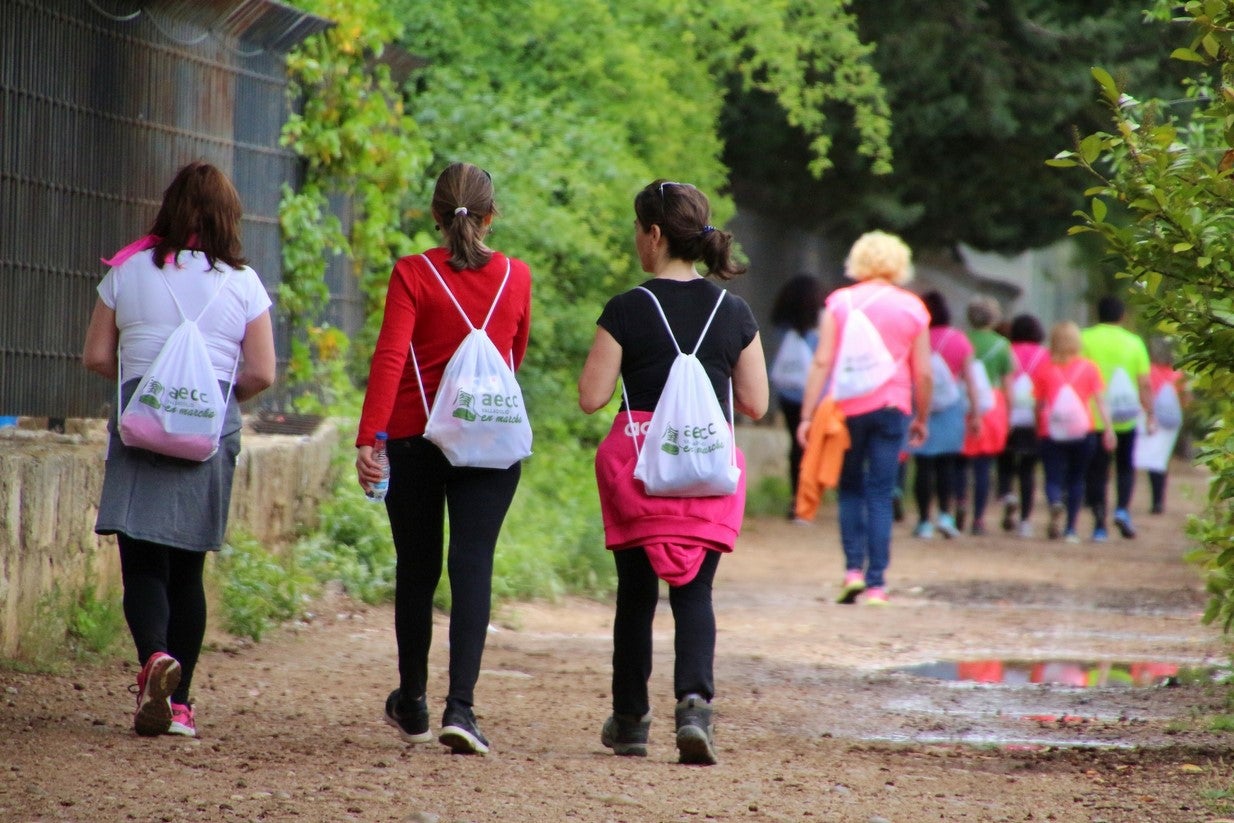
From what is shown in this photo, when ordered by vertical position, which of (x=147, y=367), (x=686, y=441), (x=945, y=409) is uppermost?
(x=945, y=409)

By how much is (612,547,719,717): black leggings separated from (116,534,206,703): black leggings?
3.84 feet

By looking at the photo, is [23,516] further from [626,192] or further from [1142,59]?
[1142,59]

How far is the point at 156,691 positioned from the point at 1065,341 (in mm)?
10763

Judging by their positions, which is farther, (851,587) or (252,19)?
(851,587)

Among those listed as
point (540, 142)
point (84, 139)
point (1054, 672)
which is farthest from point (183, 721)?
point (540, 142)

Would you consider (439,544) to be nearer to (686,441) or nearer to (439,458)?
(439,458)

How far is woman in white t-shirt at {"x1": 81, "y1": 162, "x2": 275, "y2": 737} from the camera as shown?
5176 mm

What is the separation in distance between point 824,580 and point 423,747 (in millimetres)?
6495

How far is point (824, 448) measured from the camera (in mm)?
9695

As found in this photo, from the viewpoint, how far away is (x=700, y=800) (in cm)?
467

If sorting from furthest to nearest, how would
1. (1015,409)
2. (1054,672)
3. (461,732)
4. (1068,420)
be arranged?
(1015,409)
(1068,420)
(1054,672)
(461,732)

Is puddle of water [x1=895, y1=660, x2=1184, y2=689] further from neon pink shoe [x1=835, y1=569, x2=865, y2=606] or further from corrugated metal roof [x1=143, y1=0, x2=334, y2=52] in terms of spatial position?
corrugated metal roof [x1=143, y1=0, x2=334, y2=52]

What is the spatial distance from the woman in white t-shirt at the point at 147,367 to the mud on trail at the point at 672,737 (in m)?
0.27

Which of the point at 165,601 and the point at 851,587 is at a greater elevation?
the point at 165,601
